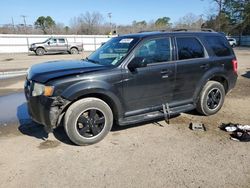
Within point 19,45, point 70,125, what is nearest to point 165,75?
point 70,125

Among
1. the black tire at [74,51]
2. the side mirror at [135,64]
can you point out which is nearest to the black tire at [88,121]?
the side mirror at [135,64]

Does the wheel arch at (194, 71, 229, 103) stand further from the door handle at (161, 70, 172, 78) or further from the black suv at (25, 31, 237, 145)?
the door handle at (161, 70, 172, 78)

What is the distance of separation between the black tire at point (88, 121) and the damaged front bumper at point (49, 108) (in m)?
0.14

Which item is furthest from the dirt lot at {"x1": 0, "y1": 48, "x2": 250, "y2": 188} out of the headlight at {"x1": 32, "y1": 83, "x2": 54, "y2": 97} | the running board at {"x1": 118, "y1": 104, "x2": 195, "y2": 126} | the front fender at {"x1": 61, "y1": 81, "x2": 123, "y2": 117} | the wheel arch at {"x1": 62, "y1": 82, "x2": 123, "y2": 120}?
the headlight at {"x1": 32, "y1": 83, "x2": 54, "y2": 97}

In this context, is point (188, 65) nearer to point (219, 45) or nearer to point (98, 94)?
point (219, 45)

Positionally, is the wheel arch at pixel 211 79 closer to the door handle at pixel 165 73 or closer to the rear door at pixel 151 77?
the rear door at pixel 151 77

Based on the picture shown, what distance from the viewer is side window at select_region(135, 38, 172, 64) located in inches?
198

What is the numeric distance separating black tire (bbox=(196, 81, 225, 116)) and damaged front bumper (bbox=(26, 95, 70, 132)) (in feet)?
10.1

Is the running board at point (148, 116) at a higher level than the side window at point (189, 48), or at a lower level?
lower

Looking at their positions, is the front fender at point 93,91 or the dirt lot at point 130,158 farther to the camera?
the front fender at point 93,91

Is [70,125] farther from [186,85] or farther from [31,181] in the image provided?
[186,85]

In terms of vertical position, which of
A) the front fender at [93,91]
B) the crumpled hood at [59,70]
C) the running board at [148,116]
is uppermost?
the crumpled hood at [59,70]

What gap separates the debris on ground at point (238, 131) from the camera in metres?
4.83

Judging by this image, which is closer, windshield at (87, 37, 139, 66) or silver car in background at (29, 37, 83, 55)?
windshield at (87, 37, 139, 66)
